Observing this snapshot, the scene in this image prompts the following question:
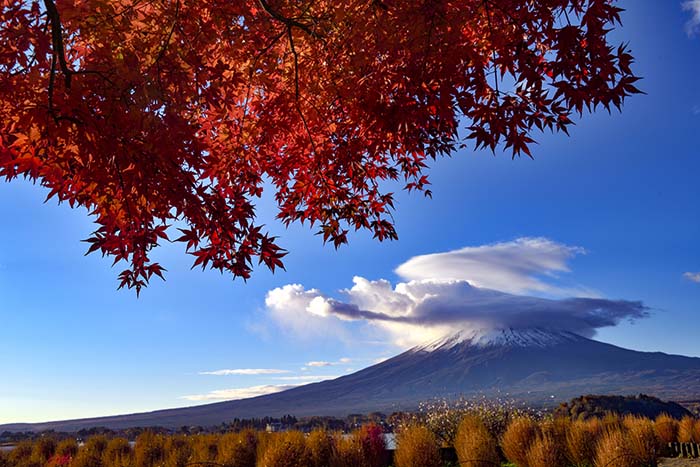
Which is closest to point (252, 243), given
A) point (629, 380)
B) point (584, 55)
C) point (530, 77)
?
point (530, 77)

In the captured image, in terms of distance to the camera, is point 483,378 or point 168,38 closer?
point 168,38

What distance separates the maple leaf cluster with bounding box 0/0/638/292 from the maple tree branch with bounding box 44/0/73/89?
0.01m

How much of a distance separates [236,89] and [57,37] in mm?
2042

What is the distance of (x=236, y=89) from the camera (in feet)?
20.7

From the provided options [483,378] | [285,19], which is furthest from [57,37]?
[483,378]

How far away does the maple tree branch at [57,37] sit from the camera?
4.50 metres

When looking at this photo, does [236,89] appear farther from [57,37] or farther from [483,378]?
[483,378]

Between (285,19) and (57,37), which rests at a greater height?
(285,19)

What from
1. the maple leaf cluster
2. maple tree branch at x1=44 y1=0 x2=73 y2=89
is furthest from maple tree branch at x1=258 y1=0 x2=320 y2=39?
maple tree branch at x1=44 y1=0 x2=73 y2=89

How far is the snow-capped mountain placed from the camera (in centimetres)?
12412

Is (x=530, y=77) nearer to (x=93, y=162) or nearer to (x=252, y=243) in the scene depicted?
(x=252, y=243)

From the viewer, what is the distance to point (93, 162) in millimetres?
4668

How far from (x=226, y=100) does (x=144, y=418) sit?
99516 millimetres

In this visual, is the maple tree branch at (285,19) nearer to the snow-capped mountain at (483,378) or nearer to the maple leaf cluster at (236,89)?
the maple leaf cluster at (236,89)
